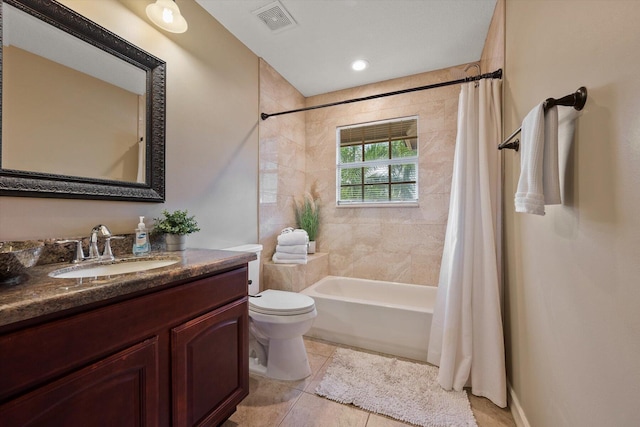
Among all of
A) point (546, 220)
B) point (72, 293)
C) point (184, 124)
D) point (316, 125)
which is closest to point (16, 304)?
point (72, 293)

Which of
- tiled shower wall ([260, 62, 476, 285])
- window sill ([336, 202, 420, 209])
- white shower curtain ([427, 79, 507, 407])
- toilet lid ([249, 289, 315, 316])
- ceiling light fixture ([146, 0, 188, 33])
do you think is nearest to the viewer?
ceiling light fixture ([146, 0, 188, 33])

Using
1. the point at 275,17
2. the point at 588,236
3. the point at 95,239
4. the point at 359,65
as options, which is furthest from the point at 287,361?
the point at 359,65

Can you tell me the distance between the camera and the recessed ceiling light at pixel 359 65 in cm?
246

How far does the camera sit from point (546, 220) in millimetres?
1072

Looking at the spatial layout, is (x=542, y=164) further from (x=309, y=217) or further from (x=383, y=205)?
(x=309, y=217)

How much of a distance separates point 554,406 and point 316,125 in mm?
3005

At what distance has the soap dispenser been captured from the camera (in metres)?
1.33

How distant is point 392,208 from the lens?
111 inches

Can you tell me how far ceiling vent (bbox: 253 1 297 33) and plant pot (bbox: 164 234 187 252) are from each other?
65.2 inches

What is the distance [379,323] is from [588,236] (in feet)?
5.13

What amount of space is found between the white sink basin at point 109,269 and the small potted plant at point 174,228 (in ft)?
0.70

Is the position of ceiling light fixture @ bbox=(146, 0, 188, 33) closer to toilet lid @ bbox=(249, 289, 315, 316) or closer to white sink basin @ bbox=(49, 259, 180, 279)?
white sink basin @ bbox=(49, 259, 180, 279)

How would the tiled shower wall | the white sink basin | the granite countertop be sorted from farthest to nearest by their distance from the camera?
the tiled shower wall → the white sink basin → the granite countertop

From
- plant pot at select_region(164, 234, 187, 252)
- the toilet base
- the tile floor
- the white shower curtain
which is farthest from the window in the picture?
plant pot at select_region(164, 234, 187, 252)
